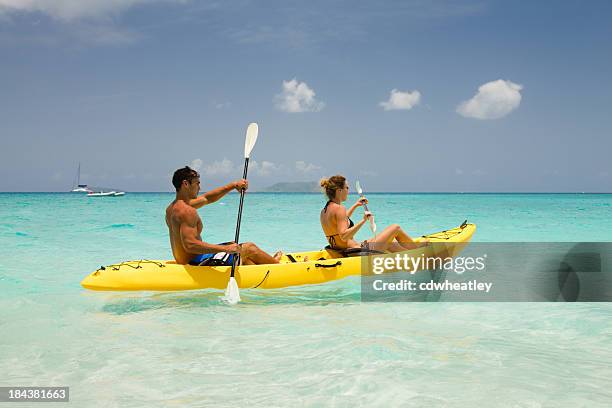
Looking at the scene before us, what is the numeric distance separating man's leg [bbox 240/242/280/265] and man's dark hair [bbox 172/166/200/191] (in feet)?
3.15

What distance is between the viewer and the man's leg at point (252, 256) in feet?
18.5

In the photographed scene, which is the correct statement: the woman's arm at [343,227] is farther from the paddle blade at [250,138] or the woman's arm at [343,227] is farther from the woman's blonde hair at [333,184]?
the paddle blade at [250,138]

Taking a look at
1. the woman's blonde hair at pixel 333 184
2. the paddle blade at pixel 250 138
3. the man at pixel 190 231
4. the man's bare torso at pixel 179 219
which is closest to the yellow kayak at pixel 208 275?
the man at pixel 190 231

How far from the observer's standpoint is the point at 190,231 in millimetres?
5191

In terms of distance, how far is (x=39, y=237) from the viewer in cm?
1391

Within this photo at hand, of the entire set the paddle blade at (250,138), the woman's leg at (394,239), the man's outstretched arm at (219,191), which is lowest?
the woman's leg at (394,239)

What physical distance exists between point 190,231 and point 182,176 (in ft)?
1.88

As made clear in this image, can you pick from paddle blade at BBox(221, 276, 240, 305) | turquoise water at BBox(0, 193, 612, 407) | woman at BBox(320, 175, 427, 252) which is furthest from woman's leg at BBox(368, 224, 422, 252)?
paddle blade at BBox(221, 276, 240, 305)

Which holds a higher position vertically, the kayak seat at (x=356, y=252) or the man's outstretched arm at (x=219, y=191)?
the man's outstretched arm at (x=219, y=191)

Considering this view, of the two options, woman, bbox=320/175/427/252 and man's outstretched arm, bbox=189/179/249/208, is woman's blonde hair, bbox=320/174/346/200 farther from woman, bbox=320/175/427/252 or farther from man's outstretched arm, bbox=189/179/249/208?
man's outstretched arm, bbox=189/179/249/208

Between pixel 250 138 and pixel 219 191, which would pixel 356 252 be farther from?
pixel 250 138

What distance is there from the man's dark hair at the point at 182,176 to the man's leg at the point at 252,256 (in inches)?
37.8

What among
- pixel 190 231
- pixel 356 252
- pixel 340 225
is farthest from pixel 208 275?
pixel 356 252

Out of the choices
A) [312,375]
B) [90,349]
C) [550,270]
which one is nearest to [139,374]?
[90,349]
